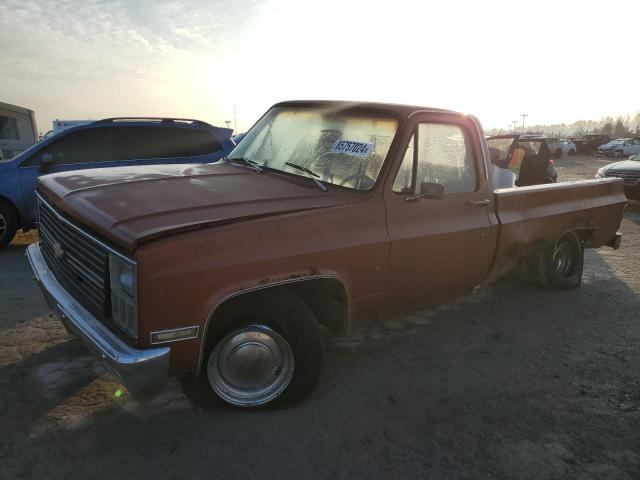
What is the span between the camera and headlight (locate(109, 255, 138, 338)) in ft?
8.01

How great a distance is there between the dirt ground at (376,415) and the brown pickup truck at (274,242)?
0.37 metres

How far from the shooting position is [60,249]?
3.09 m

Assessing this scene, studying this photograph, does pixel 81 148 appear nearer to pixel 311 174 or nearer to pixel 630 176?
pixel 311 174

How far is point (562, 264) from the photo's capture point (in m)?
5.67

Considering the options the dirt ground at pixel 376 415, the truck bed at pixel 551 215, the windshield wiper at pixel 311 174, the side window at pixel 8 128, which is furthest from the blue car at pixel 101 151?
the side window at pixel 8 128

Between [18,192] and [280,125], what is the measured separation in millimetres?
4762

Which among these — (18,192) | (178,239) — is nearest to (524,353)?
(178,239)

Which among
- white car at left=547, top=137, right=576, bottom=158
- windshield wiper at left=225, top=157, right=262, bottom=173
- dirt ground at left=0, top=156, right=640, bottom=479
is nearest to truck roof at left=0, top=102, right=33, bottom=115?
dirt ground at left=0, top=156, right=640, bottom=479

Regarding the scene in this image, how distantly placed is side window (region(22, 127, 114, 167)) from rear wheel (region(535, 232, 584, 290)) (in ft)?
20.1

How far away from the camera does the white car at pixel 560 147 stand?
3562 centimetres

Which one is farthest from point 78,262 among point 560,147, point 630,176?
point 560,147

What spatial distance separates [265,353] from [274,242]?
69 centimetres

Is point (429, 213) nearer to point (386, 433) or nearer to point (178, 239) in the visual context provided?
point (386, 433)

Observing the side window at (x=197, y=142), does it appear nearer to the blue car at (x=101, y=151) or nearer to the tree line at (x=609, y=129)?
the blue car at (x=101, y=151)
